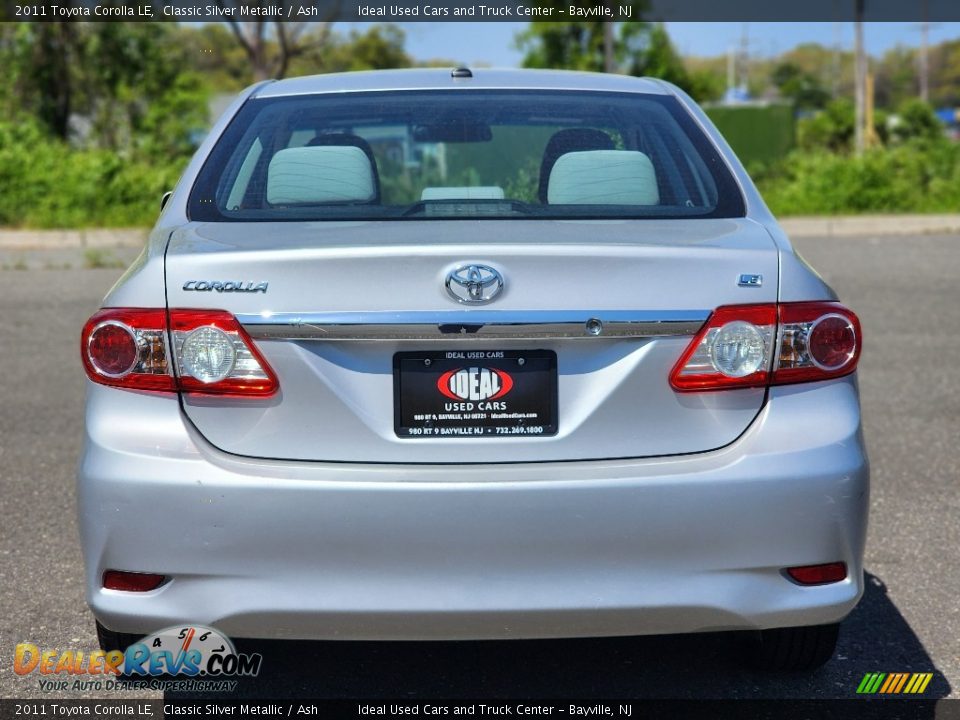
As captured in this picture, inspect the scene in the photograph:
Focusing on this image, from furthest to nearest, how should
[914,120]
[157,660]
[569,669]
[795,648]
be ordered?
[914,120], [569,669], [795,648], [157,660]

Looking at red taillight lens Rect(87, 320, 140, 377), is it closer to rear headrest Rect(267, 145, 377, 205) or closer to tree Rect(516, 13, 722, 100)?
rear headrest Rect(267, 145, 377, 205)

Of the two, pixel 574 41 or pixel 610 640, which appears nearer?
pixel 610 640

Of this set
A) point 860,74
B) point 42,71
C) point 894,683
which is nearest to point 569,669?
point 894,683

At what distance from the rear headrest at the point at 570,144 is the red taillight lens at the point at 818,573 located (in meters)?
1.38

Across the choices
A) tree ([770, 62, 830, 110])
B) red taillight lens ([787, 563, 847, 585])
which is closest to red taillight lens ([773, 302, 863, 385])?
red taillight lens ([787, 563, 847, 585])

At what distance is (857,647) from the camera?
145 inches

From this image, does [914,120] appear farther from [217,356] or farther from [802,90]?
[802,90]

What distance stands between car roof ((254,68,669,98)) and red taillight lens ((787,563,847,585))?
164 centimetres

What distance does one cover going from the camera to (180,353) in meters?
2.77

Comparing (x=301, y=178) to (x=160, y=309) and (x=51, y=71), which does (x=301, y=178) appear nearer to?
(x=160, y=309)

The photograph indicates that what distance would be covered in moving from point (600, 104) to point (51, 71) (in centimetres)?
2105

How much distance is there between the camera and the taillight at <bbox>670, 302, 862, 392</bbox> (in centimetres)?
275

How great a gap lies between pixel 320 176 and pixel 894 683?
200 cm

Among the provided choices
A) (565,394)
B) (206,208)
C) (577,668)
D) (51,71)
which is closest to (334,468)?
(565,394)
